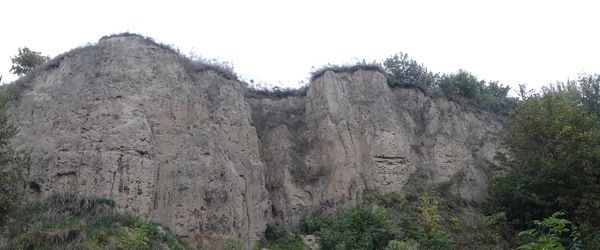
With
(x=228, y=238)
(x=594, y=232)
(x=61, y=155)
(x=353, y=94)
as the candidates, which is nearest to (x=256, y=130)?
(x=353, y=94)

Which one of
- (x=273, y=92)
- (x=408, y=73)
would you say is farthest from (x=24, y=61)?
(x=408, y=73)

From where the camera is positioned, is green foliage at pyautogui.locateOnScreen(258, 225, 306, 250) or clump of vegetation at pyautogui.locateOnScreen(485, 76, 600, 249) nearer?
clump of vegetation at pyautogui.locateOnScreen(485, 76, 600, 249)

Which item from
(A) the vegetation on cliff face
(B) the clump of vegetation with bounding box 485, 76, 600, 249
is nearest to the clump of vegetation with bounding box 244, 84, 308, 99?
(A) the vegetation on cliff face

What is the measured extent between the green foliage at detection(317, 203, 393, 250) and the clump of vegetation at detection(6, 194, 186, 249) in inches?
179

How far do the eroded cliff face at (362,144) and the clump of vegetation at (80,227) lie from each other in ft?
21.4

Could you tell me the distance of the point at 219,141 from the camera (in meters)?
23.1

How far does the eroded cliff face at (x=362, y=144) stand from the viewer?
24.6 meters


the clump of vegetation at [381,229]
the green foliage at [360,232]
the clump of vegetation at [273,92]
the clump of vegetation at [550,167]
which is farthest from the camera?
the clump of vegetation at [273,92]

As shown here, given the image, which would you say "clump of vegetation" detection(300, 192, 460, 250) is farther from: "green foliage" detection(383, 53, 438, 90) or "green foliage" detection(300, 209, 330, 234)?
"green foliage" detection(383, 53, 438, 90)

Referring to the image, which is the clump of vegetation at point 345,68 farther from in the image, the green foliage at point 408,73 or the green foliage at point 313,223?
the green foliage at point 313,223

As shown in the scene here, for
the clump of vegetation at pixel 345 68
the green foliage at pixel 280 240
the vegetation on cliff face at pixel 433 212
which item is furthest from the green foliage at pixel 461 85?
the green foliage at pixel 280 240

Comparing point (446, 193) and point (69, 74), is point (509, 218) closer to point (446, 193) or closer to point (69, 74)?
point (446, 193)

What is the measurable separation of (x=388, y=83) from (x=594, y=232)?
464 inches

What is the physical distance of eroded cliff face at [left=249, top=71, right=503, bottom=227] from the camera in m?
24.6
